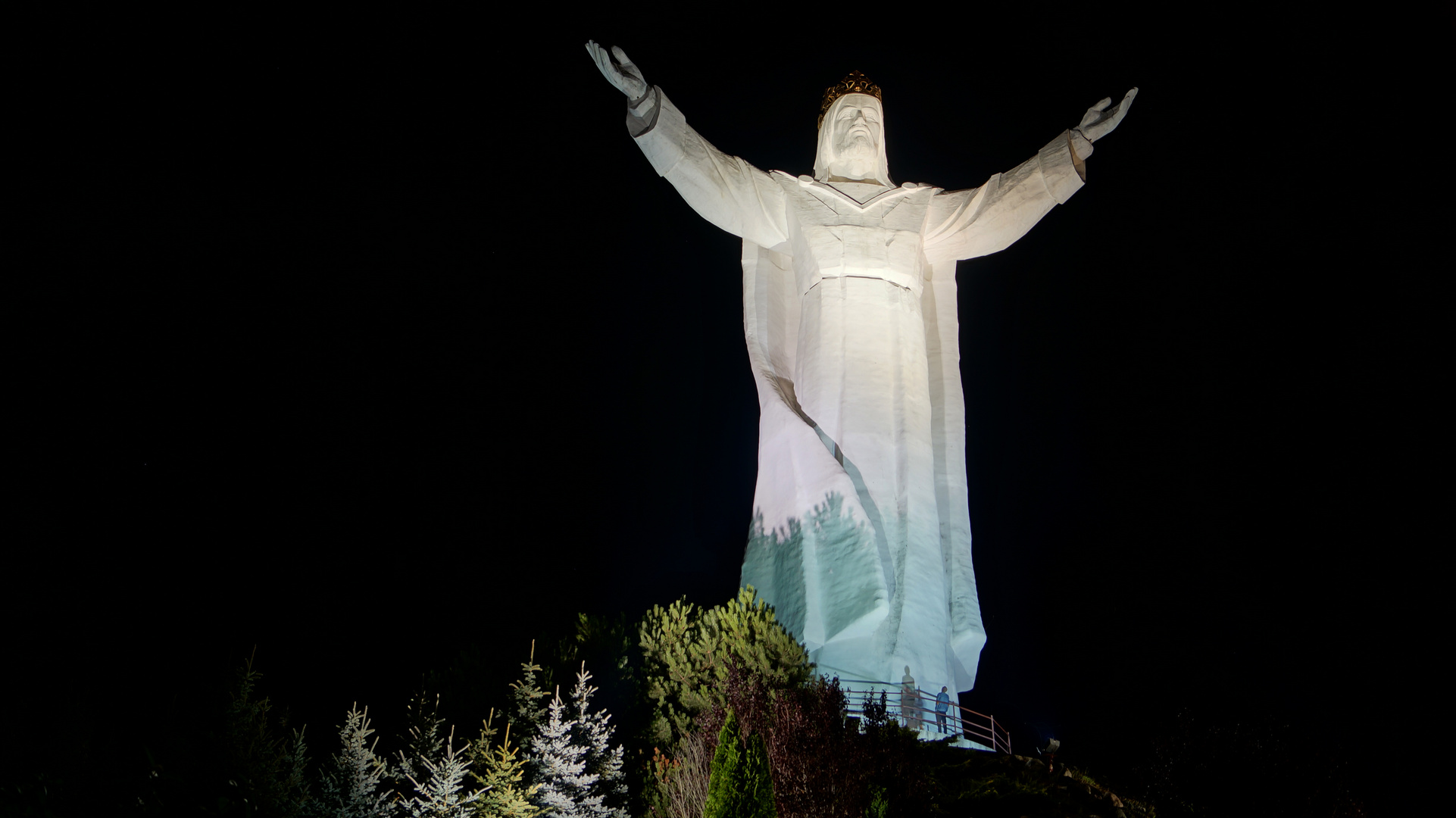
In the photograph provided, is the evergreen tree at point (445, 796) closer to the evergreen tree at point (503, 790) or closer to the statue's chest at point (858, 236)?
the evergreen tree at point (503, 790)

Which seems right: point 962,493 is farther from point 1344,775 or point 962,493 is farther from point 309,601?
point 309,601

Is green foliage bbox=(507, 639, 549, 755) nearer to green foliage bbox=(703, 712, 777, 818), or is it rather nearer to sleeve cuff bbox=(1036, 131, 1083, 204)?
green foliage bbox=(703, 712, 777, 818)

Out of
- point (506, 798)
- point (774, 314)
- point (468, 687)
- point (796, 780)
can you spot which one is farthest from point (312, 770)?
point (774, 314)

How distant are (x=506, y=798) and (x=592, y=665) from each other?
10.2 ft

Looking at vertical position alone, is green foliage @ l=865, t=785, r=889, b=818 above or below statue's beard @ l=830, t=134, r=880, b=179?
below

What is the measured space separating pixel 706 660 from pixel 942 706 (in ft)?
6.67

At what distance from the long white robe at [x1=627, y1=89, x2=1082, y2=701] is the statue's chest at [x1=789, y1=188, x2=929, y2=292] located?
1 cm

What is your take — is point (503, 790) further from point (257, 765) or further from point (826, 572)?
point (826, 572)

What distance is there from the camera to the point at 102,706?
722cm

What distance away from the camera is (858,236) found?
28.9ft

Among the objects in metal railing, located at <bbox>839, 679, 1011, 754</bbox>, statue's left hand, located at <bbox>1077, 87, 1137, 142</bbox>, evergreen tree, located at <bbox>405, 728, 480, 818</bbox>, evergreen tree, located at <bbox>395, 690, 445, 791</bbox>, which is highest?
statue's left hand, located at <bbox>1077, 87, 1137, 142</bbox>

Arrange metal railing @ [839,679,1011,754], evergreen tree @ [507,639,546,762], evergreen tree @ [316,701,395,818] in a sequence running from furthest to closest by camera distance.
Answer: metal railing @ [839,679,1011,754]
evergreen tree @ [507,639,546,762]
evergreen tree @ [316,701,395,818]

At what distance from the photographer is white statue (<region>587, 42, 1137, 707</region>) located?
299 inches

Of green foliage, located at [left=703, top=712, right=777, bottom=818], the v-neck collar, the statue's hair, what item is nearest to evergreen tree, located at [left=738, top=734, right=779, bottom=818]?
green foliage, located at [left=703, top=712, right=777, bottom=818]
